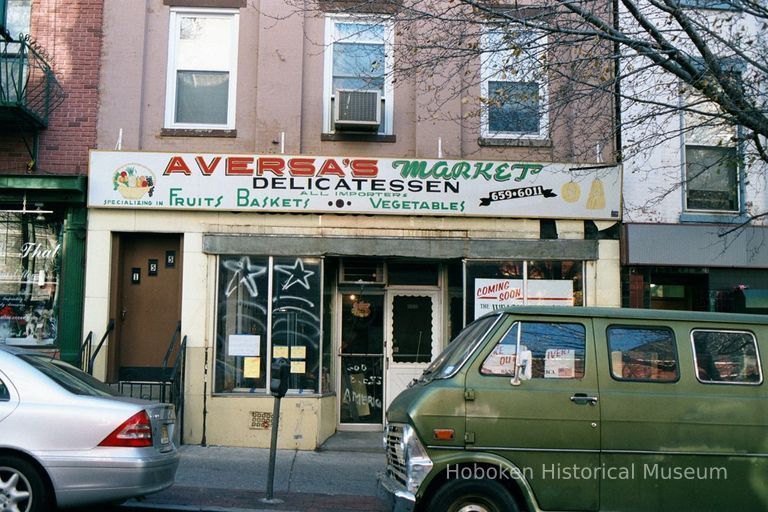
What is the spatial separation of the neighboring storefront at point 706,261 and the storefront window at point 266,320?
4.77 metres

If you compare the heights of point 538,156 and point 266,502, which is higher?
point 538,156

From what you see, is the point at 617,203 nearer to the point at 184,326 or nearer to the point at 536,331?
the point at 536,331

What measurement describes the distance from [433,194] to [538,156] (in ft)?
5.90

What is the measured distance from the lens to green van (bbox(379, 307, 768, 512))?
5660 mm

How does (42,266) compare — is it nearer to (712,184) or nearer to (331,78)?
(331,78)

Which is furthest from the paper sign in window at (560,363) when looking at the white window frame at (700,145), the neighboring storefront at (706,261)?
the white window frame at (700,145)

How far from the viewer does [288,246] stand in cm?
1077

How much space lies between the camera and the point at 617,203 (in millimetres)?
10914

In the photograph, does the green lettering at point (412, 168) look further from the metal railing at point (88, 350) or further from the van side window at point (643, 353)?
the van side window at point (643, 353)

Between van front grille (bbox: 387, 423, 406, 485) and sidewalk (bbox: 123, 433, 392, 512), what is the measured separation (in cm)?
159

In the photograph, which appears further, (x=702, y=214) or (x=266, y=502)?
(x=702, y=214)

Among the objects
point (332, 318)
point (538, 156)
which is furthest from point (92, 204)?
point (538, 156)

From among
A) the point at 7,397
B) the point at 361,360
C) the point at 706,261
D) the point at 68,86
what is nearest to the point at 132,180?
the point at 68,86

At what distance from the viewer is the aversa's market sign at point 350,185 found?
10.7 metres
